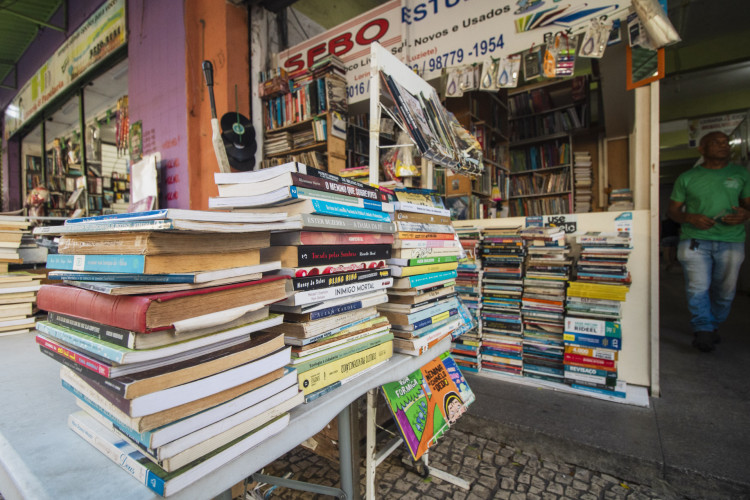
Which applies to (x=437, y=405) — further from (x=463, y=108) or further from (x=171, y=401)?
(x=463, y=108)

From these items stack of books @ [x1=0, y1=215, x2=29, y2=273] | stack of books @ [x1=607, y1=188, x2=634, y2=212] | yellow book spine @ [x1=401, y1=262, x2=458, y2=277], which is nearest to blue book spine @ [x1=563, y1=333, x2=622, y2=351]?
stack of books @ [x1=607, y1=188, x2=634, y2=212]

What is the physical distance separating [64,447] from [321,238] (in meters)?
0.57

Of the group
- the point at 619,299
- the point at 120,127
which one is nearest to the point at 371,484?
the point at 619,299

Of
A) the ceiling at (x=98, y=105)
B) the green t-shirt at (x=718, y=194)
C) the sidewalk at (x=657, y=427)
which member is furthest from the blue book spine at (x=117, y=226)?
the ceiling at (x=98, y=105)

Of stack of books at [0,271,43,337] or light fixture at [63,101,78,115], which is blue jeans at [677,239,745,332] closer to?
stack of books at [0,271,43,337]

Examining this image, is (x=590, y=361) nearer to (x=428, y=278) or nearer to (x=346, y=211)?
(x=428, y=278)

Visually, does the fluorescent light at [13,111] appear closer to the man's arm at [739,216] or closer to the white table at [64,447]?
the white table at [64,447]

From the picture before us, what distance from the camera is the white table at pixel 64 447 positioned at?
1.55 feet

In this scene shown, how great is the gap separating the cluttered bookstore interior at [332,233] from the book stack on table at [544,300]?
15 mm

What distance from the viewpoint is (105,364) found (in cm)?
49

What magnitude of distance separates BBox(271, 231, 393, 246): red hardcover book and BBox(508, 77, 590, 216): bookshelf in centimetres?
474

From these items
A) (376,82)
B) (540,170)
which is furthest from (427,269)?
(540,170)

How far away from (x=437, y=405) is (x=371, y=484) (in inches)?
13.2

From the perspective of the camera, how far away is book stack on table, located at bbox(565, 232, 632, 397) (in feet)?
6.77
